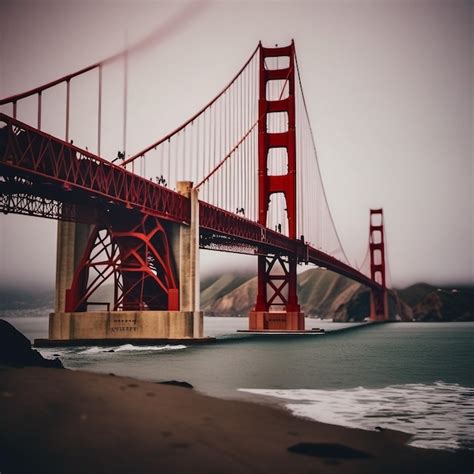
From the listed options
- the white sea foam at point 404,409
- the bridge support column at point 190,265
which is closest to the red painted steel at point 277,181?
the bridge support column at point 190,265

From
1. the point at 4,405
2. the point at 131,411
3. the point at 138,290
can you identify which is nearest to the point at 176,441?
the point at 131,411

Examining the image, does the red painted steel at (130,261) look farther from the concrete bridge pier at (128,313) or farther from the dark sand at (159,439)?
the dark sand at (159,439)

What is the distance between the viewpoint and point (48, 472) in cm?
935

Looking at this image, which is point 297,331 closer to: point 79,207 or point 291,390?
point 79,207

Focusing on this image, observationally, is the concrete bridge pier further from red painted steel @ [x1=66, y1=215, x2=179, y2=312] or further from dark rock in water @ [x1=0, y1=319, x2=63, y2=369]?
dark rock in water @ [x1=0, y1=319, x2=63, y2=369]

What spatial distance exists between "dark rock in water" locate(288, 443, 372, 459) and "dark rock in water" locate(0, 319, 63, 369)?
9709 millimetres

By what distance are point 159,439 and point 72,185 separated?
29483mm

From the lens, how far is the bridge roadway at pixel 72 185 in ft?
115

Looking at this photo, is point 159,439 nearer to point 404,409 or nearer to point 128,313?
point 404,409

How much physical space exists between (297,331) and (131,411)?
224 feet

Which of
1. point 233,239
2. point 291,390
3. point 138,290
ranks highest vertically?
point 233,239

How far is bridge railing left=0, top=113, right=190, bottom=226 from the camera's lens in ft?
112

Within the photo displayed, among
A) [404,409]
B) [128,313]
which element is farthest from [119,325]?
[404,409]

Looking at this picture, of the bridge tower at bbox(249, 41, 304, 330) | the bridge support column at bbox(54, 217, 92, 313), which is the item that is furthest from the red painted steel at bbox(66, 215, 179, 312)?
the bridge tower at bbox(249, 41, 304, 330)
